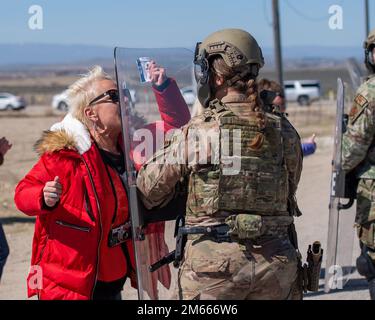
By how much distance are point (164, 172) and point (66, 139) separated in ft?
2.31

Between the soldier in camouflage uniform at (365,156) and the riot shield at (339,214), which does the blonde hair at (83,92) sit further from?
the riot shield at (339,214)

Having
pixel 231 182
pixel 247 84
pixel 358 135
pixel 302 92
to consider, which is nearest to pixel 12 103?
pixel 302 92

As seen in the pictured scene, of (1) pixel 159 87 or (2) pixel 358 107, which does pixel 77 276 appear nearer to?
(1) pixel 159 87

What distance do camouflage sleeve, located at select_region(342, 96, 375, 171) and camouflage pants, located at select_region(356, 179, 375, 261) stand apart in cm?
14

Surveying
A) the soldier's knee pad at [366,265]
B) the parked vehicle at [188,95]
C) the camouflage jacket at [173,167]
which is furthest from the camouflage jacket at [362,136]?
the camouflage jacket at [173,167]

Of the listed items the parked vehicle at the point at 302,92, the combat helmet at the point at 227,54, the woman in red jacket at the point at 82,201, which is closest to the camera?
the combat helmet at the point at 227,54

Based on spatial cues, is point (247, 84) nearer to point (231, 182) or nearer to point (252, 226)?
point (231, 182)

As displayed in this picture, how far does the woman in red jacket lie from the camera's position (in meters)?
3.54

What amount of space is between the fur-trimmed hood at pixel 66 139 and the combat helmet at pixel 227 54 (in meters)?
0.69

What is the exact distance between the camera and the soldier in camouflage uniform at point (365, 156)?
14.3 ft

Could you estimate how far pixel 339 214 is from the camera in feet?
16.4
